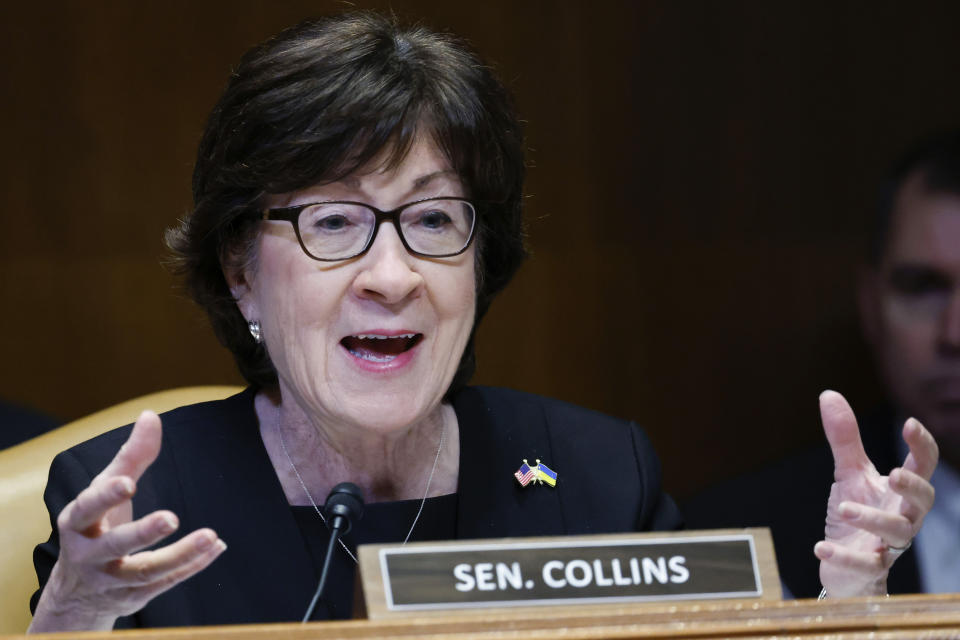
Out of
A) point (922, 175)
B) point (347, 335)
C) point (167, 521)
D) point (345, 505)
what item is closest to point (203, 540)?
point (167, 521)

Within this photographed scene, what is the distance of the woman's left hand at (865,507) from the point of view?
136cm

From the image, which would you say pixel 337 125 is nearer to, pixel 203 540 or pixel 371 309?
pixel 371 309

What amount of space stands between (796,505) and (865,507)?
141 cm

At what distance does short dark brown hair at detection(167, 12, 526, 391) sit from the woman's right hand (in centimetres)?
52

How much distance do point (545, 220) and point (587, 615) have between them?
2.41m

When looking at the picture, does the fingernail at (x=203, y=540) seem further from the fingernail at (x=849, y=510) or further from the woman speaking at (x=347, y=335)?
the fingernail at (x=849, y=510)

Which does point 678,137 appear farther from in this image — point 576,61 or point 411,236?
point 411,236

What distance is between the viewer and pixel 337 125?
162 centimetres

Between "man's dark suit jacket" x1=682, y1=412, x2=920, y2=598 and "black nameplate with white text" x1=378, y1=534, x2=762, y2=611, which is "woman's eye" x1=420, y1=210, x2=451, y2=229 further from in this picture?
"man's dark suit jacket" x1=682, y1=412, x2=920, y2=598

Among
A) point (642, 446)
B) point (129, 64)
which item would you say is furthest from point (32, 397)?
point (642, 446)

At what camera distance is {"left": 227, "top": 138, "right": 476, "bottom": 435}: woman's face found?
164 cm

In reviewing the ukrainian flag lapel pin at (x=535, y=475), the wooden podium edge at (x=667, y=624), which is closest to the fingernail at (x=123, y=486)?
the wooden podium edge at (x=667, y=624)

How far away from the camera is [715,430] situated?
362 cm

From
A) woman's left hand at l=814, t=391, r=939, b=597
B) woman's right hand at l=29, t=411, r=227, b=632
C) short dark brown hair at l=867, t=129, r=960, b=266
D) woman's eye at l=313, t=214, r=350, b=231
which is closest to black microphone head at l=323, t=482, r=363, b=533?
woman's right hand at l=29, t=411, r=227, b=632
